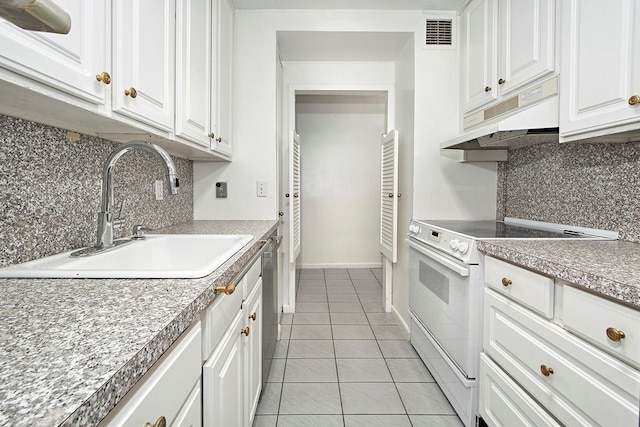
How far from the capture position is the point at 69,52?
28.9 inches

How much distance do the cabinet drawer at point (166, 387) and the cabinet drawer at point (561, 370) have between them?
99cm

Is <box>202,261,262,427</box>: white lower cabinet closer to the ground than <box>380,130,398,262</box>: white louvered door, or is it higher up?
closer to the ground

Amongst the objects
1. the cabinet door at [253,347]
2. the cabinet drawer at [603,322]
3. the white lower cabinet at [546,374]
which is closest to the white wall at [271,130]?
the cabinet door at [253,347]

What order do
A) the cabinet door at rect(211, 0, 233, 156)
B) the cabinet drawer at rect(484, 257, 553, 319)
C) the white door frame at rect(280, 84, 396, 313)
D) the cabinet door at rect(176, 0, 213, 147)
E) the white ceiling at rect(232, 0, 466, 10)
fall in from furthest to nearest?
the white door frame at rect(280, 84, 396, 313)
the white ceiling at rect(232, 0, 466, 10)
the cabinet door at rect(211, 0, 233, 156)
the cabinet door at rect(176, 0, 213, 147)
the cabinet drawer at rect(484, 257, 553, 319)

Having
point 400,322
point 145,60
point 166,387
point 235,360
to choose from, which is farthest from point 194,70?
point 400,322

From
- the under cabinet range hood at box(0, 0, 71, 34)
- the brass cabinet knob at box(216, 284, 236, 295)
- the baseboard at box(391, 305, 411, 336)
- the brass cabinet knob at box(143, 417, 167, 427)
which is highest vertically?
the under cabinet range hood at box(0, 0, 71, 34)

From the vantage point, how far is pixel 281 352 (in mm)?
2148

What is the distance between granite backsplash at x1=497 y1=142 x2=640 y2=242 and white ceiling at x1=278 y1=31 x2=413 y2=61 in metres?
1.24

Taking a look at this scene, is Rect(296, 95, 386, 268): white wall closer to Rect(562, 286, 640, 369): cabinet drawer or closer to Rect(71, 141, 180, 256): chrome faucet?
Rect(71, 141, 180, 256): chrome faucet

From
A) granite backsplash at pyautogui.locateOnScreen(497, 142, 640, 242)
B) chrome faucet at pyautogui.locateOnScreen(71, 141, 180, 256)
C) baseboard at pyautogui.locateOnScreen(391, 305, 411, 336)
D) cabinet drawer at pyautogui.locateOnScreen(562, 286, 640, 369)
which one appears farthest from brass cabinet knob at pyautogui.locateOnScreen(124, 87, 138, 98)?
baseboard at pyautogui.locateOnScreen(391, 305, 411, 336)

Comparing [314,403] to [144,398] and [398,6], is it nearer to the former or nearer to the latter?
[144,398]

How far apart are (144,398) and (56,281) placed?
1.57 feet

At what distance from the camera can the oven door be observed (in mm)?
1407

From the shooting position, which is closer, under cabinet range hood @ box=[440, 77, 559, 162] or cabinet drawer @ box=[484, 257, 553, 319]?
cabinet drawer @ box=[484, 257, 553, 319]
